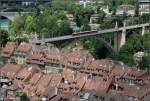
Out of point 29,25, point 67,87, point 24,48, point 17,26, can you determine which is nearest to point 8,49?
point 24,48

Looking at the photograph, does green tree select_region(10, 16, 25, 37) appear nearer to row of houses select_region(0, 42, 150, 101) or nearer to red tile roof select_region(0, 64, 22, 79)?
row of houses select_region(0, 42, 150, 101)

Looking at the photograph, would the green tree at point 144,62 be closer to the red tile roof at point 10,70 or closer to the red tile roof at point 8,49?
the red tile roof at point 10,70

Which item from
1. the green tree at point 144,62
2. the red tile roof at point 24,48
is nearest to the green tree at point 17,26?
the red tile roof at point 24,48

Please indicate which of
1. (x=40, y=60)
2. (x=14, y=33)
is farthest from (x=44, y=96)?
(x=14, y=33)

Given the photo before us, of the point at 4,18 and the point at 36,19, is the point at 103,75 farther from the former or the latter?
the point at 4,18

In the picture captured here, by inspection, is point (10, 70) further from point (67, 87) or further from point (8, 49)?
point (8, 49)

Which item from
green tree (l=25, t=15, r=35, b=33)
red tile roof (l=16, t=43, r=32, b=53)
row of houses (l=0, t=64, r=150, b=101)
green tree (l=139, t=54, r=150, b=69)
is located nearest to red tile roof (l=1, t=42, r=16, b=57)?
red tile roof (l=16, t=43, r=32, b=53)

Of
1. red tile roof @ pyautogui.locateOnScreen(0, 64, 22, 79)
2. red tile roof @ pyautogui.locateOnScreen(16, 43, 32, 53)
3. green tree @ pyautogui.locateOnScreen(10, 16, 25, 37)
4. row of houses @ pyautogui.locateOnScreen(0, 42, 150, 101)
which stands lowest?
green tree @ pyautogui.locateOnScreen(10, 16, 25, 37)

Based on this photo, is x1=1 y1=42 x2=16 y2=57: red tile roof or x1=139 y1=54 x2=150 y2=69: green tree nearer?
x1=139 y1=54 x2=150 y2=69: green tree
